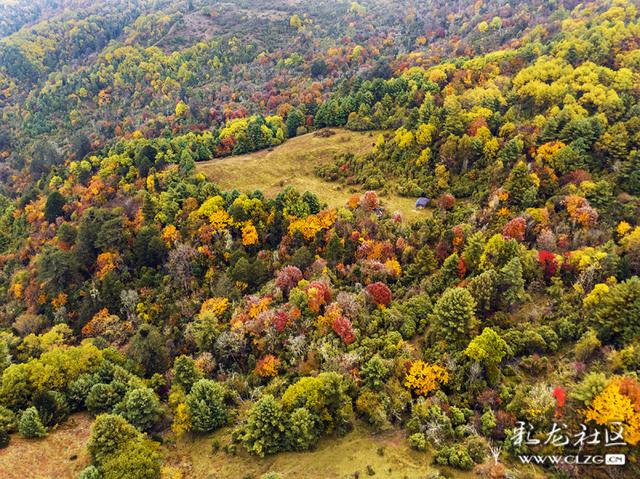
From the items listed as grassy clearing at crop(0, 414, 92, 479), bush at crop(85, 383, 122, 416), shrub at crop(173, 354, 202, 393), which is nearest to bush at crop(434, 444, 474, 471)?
shrub at crop(173, 354, 202, 393)

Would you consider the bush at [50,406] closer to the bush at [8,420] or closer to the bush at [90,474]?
the bush at [8,420]

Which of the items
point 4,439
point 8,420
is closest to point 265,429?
point 4,439

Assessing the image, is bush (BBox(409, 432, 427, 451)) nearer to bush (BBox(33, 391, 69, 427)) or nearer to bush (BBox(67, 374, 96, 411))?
bush (BBox(67, 374, 96, 411))

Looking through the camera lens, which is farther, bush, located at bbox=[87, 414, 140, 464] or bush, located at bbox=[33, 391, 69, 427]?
bush, located at bbox=[33, 391, 69, 427]

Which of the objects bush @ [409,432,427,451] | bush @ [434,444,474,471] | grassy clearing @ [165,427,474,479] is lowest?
grassy clearing @ [165,427,474,479]

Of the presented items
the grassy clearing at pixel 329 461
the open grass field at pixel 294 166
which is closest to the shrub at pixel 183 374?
the grassy clearing at pixel 329 461

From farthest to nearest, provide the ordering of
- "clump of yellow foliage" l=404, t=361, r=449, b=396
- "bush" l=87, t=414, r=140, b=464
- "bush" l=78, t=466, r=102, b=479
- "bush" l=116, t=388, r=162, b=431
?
"bush" l=116, t=388, r=162, b=431 → "clump of yellow foliage" l=404, t=361, r=449, b=396 → "bush" l=87, t=414, r=140, b=464 → "bush" l=78, t=466, r=102, b=479
